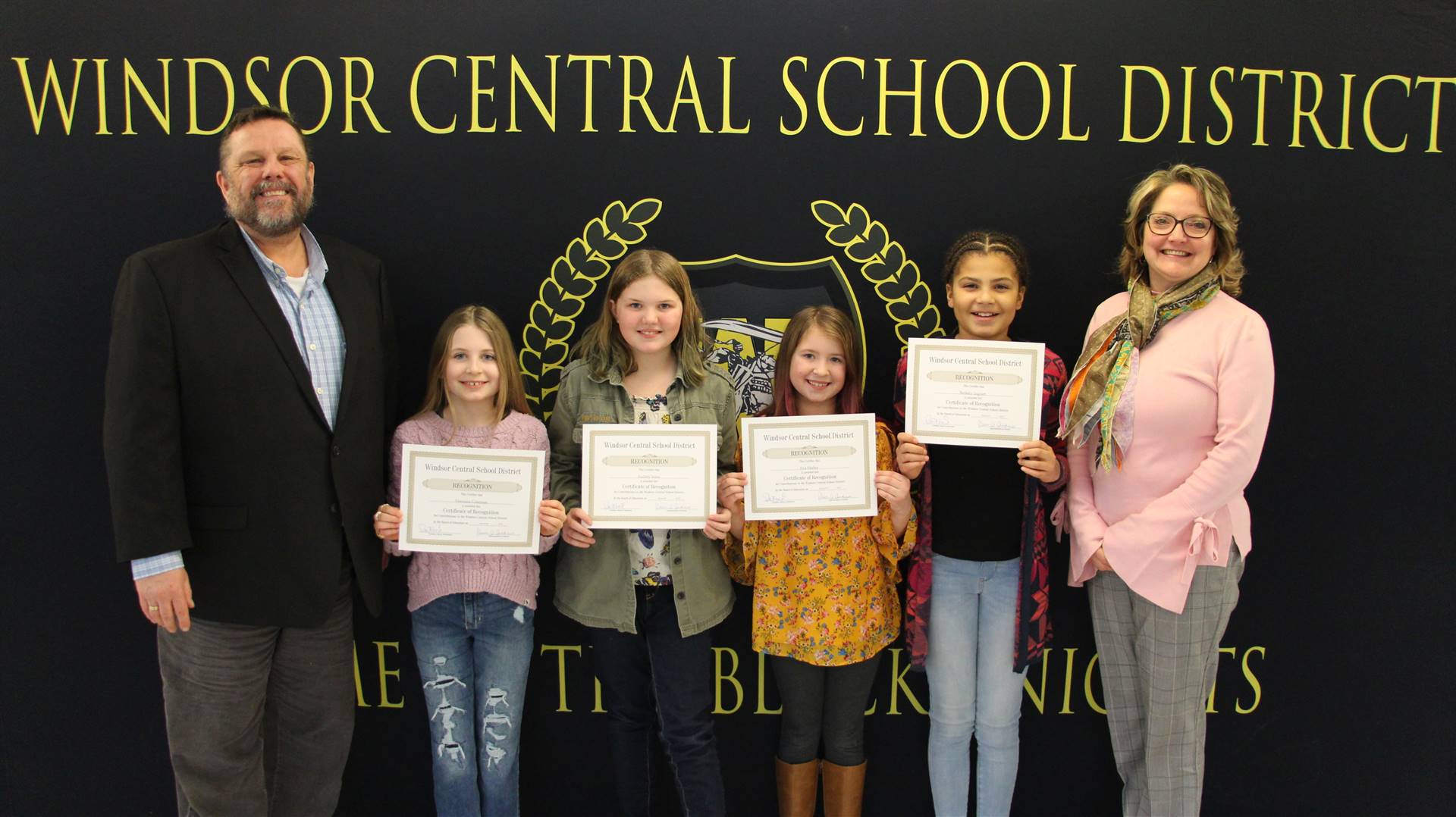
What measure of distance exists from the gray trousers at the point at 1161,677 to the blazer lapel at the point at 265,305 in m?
2.16

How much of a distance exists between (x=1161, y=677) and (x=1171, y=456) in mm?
586

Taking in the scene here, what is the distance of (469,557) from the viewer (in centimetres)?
238

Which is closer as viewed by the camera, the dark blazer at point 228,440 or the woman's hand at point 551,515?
the dark blazer at point 228,440

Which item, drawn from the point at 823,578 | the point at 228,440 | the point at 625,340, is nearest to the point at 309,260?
the point at 228,440

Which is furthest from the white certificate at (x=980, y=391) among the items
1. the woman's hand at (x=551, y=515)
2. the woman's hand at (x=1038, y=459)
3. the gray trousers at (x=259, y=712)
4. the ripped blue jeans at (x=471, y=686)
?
the gray trousers at (x=259, y=712)

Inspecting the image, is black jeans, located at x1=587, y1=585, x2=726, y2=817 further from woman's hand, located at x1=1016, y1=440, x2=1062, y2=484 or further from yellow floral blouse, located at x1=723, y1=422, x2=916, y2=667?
woman's hand, located at x1=1016, y1=440, x2=1062, y2=484

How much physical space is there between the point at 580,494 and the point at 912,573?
94 centimetres

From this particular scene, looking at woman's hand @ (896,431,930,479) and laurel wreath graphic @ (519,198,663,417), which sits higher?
laurel wreath graphic @ (519,198,663,417)

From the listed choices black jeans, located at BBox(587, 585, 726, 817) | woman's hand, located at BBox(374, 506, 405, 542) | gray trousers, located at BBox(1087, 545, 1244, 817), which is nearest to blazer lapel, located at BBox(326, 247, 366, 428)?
woman's hand, located at BBox(374, 506, 405, 542)

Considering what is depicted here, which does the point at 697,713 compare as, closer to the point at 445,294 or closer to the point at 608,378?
the point at 608,378

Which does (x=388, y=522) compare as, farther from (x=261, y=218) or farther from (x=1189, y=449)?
(x=1189, y=449)

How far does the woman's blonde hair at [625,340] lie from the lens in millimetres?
2406

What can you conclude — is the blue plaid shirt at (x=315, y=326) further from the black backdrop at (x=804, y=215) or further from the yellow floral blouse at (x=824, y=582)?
the yellow floral blouse at (x=824, y=582)

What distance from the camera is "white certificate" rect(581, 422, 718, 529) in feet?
7.56
